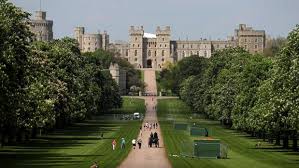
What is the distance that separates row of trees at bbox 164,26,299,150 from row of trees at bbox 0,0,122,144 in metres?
15.8

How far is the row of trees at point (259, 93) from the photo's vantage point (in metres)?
50.2

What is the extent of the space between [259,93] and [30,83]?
769 inches

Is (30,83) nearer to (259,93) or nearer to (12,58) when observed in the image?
(12,58)

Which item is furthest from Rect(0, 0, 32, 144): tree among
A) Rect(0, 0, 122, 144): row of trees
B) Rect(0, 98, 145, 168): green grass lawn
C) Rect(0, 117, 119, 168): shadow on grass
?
Rect(0, 98, 145, 168): green grass lawn

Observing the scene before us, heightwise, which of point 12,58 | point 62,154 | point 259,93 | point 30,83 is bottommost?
point 62,154

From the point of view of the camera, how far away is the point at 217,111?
324 feet

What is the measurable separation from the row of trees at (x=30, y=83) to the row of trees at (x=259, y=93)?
Answer: 15.8 m

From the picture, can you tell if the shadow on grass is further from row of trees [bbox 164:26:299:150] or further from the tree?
row of trees [bbox 164:26:299:150]

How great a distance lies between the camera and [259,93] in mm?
67125

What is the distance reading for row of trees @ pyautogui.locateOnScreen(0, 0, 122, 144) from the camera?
47.1 m

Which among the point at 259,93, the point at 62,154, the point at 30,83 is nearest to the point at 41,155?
the point at 62,154

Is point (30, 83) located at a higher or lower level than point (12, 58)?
lower

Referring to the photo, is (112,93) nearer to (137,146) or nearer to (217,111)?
(217,111)

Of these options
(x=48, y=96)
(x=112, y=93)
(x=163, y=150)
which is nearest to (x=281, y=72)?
(x=163, y=150)
